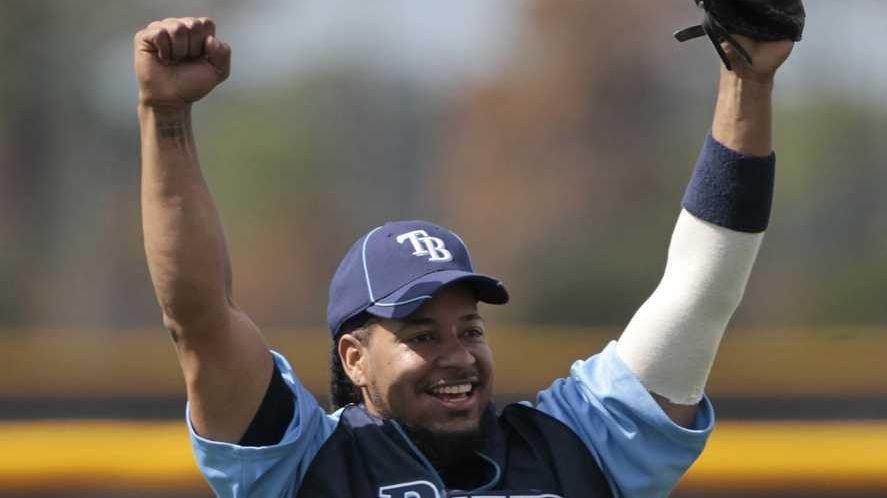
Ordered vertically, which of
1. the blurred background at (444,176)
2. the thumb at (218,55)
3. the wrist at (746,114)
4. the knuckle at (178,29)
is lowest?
the blurred background at (444,176)

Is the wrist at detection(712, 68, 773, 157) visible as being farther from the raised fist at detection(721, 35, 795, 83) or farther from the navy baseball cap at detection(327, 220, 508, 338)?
the navy baseball cap at detection(327, 220, 508, 338)

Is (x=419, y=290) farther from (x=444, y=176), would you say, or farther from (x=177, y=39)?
(x=444, y=176)

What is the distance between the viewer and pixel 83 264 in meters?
5.84

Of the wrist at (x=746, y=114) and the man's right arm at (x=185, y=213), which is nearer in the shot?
the man's right arm at (x=185, y=213)

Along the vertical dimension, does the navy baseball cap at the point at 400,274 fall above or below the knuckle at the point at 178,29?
below

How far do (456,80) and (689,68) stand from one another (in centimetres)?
91

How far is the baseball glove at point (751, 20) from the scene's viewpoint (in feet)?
6.74

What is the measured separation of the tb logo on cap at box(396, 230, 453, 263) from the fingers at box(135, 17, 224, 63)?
1.59 ft

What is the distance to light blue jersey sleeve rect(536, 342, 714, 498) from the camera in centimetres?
217

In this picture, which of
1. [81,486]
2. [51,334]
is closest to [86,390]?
[51,334]

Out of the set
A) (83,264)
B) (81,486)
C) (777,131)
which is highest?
(777,131)

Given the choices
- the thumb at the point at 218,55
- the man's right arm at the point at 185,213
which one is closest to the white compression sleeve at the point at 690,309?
the man's right arm at the point at 185,213

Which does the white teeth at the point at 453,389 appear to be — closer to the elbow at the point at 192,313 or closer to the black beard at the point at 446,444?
the black beard at the point at 446,444

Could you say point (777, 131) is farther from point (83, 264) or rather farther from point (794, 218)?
point (83, 264)
